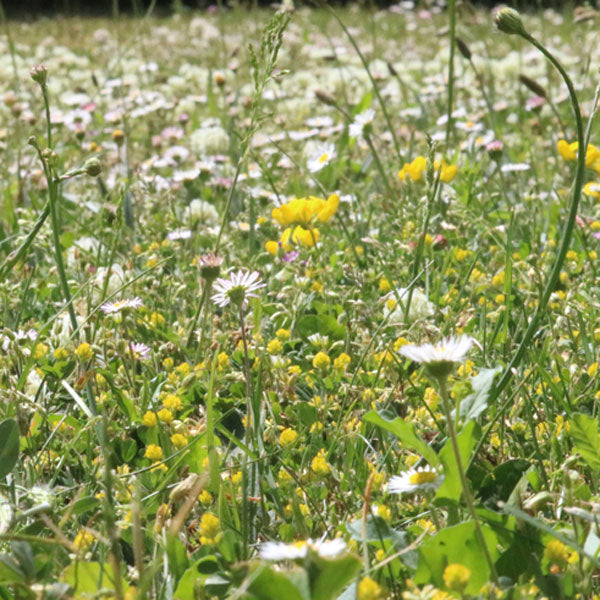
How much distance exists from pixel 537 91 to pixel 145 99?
4.43 feet

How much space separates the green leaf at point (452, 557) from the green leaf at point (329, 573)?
12 cm

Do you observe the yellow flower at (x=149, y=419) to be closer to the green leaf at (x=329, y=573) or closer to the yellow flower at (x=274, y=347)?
the yellow flower at (x=274, y=347)

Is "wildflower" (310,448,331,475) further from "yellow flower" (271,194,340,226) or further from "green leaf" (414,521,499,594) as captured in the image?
"yellow flower" (271,194,340,226)

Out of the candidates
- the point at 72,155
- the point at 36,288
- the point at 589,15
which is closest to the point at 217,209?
the point at 36,288

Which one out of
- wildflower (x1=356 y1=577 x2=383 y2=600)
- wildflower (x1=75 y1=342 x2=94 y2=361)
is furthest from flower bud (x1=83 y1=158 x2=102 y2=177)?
wildflower (x1=356 y1=577 x2=383 y2=600)

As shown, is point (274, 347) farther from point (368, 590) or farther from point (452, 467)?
point (368, 590)

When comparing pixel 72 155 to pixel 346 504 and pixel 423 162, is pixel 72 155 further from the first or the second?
pixel 346 504

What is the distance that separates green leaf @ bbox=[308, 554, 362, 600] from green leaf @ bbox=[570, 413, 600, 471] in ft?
0.97

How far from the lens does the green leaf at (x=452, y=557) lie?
677 millimetres

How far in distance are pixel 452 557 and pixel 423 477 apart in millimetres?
65

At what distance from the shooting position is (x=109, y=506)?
0.69 metres

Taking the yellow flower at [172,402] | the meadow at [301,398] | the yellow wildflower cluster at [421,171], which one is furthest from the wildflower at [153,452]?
the yellow wildflower cluster at [421,171]

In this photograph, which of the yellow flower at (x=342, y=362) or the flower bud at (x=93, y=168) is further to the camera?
the yellow flower at (x=342, y=362)

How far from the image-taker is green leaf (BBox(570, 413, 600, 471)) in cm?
78
